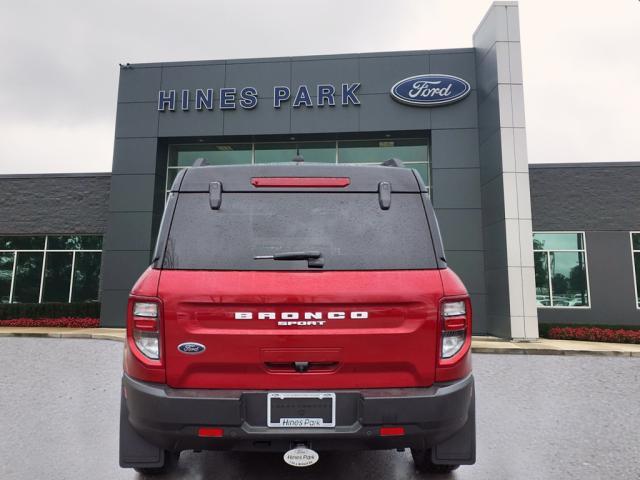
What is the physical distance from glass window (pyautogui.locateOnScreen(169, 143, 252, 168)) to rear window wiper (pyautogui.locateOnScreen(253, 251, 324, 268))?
15408 mm

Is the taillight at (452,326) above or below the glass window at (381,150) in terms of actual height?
below

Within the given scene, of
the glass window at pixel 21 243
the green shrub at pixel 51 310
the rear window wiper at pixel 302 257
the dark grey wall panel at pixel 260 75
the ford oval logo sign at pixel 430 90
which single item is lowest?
the green shrub at pixel 51 310

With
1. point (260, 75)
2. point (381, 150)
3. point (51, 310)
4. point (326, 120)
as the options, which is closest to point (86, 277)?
point (51, 310)

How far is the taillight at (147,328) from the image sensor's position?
254 centimetres

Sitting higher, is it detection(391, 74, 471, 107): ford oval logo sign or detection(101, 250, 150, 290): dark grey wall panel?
detection(391, 74, 471, 107): ford oval logo sign

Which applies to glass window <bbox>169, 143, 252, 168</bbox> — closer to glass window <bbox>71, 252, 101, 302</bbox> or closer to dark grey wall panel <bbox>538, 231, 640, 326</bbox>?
glass window <bbox>71, 252, 101, 302</bbox>

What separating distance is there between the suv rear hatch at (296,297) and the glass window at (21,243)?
1976 centimetres

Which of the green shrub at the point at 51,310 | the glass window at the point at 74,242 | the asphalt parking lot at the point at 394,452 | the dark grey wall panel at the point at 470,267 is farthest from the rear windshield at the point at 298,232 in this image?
the glass window at the point at 74,242

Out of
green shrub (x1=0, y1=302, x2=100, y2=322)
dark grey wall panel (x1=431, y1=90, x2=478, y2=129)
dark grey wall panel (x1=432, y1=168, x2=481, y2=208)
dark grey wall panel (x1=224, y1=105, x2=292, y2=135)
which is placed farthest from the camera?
green shrub (x1=0, y1=302, x2=100, y2=322)

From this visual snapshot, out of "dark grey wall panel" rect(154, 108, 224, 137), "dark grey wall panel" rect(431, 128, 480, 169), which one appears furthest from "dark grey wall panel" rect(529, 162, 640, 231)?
"dark grey wall panel" rect(154, 108, 224, 137)

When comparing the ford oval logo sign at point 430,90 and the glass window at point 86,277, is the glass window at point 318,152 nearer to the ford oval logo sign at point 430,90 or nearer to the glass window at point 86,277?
the ford oval logo sign at point 430,90

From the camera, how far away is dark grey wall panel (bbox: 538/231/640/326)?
16469mm

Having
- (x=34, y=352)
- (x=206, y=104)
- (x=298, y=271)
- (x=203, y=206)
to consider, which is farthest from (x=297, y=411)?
→ (x=206, y=104)

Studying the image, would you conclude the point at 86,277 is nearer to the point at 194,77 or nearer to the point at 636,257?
the point at 194,77
